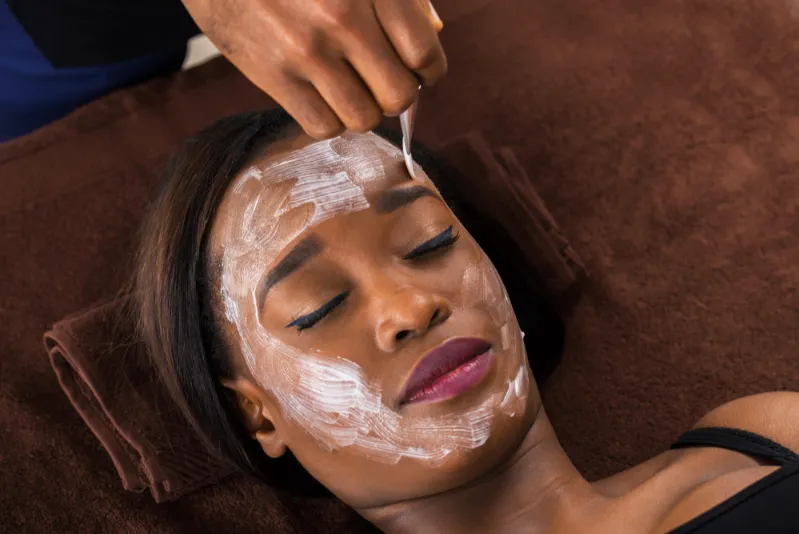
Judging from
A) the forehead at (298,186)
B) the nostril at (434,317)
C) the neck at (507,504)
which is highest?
the forehead at (298,186)

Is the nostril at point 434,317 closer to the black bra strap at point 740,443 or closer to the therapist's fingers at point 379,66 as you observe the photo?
the therapist's fingers at point 379,66

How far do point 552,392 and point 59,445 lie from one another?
0.84m

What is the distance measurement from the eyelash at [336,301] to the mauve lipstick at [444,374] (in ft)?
0.38

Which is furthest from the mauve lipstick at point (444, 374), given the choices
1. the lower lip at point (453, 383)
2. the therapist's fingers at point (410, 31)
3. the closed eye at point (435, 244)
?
the therapist's fingers at point (410, 31)

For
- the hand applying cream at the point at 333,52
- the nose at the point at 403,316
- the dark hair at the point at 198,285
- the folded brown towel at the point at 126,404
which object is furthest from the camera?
the folded brown towel at the point at 126,404

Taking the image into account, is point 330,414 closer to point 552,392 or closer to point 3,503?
point 552,392

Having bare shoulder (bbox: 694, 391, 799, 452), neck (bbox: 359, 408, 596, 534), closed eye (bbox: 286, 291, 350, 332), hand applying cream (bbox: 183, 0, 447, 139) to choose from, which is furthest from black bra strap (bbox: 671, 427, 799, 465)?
hand applying cream (bbox: 183, 0, 447, 139)

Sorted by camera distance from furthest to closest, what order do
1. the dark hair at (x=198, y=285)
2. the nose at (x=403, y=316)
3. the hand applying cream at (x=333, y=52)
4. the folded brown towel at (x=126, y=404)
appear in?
the folded brown towel at (x=126, y=404) → the dark hair at (x=198, y=285) → the nose at (x=403, y=316) → the hand applying cream at (x=333, y=52)

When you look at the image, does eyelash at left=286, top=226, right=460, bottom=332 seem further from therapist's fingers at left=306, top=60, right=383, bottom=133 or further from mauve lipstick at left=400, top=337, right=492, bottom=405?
therapist's fingers at left=306, top=60, right=383, bottom=133

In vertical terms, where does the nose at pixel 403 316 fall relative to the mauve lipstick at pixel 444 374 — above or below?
above

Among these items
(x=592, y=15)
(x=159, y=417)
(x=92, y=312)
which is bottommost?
(x=592, y=15)

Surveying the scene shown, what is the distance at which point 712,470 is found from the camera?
890mm

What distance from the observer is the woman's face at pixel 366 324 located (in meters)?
0.81

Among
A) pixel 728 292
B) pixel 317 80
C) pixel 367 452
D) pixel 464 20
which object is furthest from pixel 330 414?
pixel 464 20
